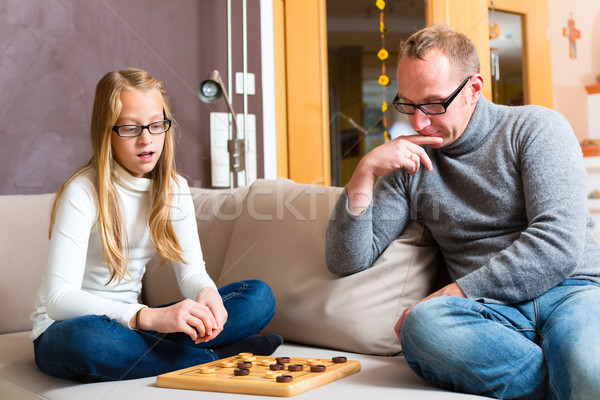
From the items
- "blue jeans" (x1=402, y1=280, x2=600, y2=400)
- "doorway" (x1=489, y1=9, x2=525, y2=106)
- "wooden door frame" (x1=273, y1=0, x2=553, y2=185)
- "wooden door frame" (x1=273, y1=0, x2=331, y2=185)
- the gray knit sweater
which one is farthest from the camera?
"doorway" (x1=489, y1=9, x2=525, y2=106)

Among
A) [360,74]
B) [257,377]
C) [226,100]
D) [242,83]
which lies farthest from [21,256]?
[360,74]

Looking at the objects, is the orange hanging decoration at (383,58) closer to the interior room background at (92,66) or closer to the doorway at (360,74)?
the doorway at (360,74)

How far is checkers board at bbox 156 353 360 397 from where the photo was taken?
1093 millimetres

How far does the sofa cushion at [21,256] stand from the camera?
184 cm

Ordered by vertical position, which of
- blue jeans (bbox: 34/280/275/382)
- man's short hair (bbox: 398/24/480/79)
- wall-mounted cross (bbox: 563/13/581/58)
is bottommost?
blue jeans (bbox: 34/280/275/382)

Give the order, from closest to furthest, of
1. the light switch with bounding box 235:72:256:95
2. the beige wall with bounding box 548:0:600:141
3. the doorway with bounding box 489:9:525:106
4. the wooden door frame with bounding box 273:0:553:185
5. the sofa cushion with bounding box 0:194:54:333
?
the sofa cushion with bounding box 0:194:54:333
the light switch with bounding box 235:72:256:95
the wooden door frame with bounding box 273:0:553:185
the doorway with bounding box 489:9:525:106
the beige wall with bounding box 548:0:600:141

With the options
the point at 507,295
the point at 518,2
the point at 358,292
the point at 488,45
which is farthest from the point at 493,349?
the point at 518,2

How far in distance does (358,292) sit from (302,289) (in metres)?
0.16

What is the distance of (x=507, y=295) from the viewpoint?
122 centimetres

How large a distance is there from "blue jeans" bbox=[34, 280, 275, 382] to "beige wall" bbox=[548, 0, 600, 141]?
12.8ft

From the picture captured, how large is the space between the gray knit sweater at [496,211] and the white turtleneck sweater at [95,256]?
0.38 m

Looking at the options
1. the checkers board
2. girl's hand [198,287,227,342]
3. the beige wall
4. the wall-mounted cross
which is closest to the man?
the checkers board

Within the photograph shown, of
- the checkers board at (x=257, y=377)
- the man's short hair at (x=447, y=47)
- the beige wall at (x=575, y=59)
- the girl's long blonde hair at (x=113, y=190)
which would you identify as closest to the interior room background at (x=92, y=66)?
the girl's long blonde hair at (x=113, y=190)

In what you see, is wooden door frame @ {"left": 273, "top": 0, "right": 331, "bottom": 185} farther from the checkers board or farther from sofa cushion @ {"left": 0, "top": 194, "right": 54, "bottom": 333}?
the checkers board
